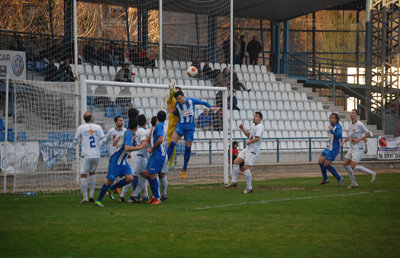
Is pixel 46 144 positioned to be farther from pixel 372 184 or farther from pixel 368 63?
pixel 368 63

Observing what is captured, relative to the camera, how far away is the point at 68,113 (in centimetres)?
1681

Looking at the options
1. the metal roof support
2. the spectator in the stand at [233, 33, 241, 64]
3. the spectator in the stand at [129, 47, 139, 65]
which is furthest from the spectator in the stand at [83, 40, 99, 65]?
the metal roof support

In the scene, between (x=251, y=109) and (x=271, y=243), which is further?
(x=251, y=109)

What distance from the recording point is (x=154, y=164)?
Answer: 1196 centimetres

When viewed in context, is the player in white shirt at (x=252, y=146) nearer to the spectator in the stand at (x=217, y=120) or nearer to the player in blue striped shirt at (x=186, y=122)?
the player in blue striped shirt at (x=186, y=122)

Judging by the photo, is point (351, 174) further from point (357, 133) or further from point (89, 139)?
point (89, 139)

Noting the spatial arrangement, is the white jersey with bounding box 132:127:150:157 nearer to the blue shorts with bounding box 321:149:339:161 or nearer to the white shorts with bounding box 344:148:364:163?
the blue shorts with bounding box 321:149:339:161

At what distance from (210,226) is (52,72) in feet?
51.7

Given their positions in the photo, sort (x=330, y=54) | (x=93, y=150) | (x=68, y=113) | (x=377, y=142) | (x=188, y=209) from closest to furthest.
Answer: (x=188, y=209)
(x=93, y=150)
(x=68, y=113)
(x=377, y=142)
(x=330, y=54)

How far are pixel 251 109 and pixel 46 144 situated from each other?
1239cm

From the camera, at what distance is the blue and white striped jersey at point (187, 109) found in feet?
49.1

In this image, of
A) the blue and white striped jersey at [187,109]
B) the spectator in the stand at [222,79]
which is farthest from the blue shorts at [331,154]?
the spectator in the stand at [222,79]

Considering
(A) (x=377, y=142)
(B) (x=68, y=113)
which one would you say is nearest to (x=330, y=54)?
(A) (x=377, y=142)

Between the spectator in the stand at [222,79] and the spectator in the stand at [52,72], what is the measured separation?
6.69 m
